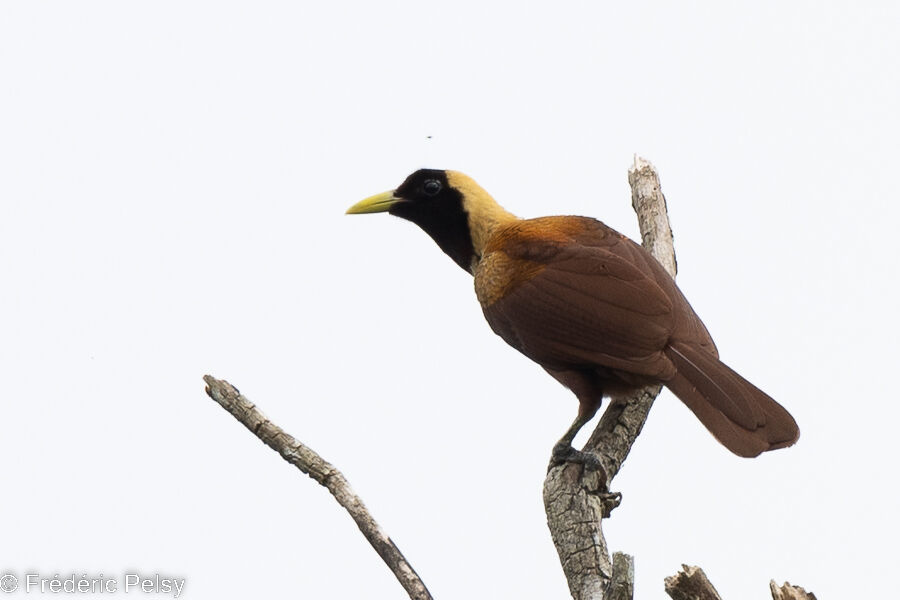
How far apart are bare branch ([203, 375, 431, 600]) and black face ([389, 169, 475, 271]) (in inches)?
63.7

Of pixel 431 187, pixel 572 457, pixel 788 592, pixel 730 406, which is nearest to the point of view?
pixel 788 592

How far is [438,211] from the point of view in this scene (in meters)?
Answer: 4.92

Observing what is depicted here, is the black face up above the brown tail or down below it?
above

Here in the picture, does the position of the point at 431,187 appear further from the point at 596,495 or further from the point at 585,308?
the point at 596,495

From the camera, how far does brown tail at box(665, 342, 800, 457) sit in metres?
3.61

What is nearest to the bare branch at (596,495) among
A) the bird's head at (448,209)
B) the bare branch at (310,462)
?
the bare branch at (310,462)

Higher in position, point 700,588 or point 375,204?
point 375,204

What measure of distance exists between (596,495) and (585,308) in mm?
666

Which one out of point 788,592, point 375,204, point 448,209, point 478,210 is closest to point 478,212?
point 478,210

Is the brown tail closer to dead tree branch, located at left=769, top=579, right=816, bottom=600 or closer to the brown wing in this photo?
the brown wing

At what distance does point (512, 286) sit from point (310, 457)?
113 cm

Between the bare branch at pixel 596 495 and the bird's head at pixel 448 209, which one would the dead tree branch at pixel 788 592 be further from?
the bird's head at pixel 448 209

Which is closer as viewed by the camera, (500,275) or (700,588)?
(700,588)

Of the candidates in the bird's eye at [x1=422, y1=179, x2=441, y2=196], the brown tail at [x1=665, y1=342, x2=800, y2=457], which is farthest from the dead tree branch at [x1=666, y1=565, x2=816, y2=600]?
the bird's eye at [x1=422, y1=179, x2=441, y2=196]
